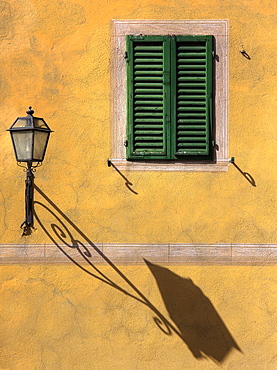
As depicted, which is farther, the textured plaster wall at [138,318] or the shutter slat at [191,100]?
the shutter slat at [191,100]

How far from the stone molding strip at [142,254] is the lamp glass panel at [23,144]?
126 centimetres

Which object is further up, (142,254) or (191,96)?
(191,96)

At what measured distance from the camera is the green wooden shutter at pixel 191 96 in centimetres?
550

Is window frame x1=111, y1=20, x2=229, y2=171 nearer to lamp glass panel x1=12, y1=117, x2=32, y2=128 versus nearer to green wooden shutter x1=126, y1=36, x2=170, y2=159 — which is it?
green wooden shutter x1=126, y1=36, x2=170, y2=159

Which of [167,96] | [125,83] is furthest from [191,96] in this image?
[125,83]

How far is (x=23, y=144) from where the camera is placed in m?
4.65

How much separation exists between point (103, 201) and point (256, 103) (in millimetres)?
2188

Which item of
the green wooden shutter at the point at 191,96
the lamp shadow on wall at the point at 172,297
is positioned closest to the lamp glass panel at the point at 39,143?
the lamp shadow on wall at the point at 172,297

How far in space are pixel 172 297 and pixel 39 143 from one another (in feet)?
7.68

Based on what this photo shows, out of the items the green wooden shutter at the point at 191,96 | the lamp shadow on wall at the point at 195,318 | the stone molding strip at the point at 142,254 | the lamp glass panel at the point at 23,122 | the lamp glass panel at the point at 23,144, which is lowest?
the lamp shadow on wall at the point at 195,318

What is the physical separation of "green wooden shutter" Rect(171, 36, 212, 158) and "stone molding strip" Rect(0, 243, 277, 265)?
46.6 inches

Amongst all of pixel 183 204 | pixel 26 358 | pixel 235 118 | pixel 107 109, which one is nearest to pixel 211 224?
pixel 183 204

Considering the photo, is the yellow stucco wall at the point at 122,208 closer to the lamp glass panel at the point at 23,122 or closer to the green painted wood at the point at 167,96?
the green painted wood at the point at 167,96

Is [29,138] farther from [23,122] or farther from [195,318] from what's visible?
[195,318]
